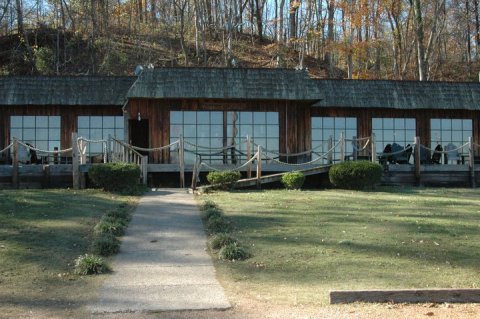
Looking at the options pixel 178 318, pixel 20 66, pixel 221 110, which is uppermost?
pixel 20 66

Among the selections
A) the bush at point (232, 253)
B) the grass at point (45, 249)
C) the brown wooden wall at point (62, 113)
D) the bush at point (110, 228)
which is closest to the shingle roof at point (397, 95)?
the brown wooden wall at point (62, 113)

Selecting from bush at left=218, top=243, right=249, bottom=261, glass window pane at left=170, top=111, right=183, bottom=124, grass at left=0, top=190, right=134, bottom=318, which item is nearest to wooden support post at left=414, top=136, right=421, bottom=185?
glass window pane at left=170, top=111, right=183, bottom=124

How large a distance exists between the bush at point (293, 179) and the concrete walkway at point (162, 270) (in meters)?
6.18

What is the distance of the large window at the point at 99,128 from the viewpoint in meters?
25.5

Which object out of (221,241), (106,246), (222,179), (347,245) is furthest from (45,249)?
(222,179)

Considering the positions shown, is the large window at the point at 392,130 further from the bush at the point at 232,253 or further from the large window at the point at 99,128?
the bush at the point at 232,253

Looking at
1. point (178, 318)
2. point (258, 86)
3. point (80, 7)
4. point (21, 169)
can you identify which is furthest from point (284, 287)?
point (80, 7)

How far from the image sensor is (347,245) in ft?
33.5

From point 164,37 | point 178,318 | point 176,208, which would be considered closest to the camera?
point 178,318

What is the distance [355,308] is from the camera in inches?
276

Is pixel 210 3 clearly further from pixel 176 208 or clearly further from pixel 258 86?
pixel 176 208

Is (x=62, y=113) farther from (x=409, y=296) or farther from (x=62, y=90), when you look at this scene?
(x=409, y=296)

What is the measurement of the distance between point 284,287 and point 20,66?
41722 mm

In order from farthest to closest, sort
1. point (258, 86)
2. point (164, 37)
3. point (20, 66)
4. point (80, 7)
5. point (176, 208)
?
point (164, 37)
point (80, 7)
point (20, 66)
point (258, 86)
point (176, 208)
